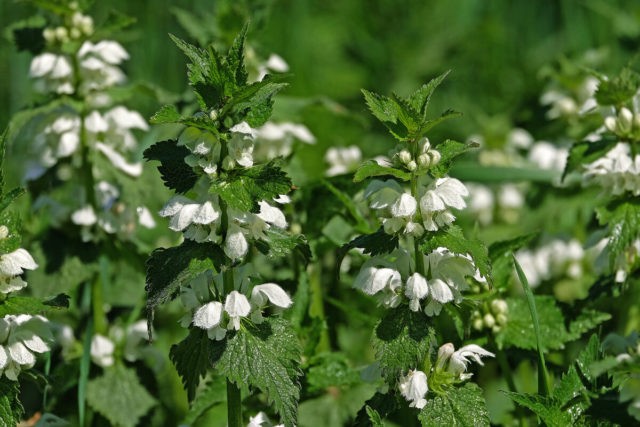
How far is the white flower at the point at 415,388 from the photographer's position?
2178 millimetres

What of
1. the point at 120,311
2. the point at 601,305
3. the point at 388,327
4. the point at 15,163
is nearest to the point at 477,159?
the point at 601,305

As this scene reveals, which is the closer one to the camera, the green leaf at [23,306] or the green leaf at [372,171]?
the green leaf at [372,171]

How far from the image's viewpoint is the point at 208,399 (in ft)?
8.75

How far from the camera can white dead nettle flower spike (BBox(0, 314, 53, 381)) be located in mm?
2312

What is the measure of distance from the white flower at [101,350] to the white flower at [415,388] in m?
1.33

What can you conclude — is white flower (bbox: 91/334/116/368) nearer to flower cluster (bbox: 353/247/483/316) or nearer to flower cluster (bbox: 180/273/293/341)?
flower cluster (bbox: 180/273/293/341)

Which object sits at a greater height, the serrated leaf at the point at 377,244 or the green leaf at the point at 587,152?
the serrated leaf at the point at 377,244

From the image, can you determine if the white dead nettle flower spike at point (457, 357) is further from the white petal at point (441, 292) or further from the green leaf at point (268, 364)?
the green leaf at point (268, 364)

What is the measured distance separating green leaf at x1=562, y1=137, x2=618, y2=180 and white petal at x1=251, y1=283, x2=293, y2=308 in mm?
1055

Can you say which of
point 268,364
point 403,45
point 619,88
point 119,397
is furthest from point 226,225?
point 403,45

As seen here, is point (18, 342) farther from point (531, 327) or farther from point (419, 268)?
point (531, 327)

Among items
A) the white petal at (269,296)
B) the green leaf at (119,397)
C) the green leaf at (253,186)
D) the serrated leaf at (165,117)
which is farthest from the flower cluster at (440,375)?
the green leaf at (119,397)

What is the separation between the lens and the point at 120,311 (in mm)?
3676

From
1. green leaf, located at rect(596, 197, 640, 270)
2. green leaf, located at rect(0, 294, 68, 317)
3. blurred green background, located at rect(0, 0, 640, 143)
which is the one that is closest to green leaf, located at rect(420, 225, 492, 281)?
green leaf, located at rect(596, 197, 640, 270)
